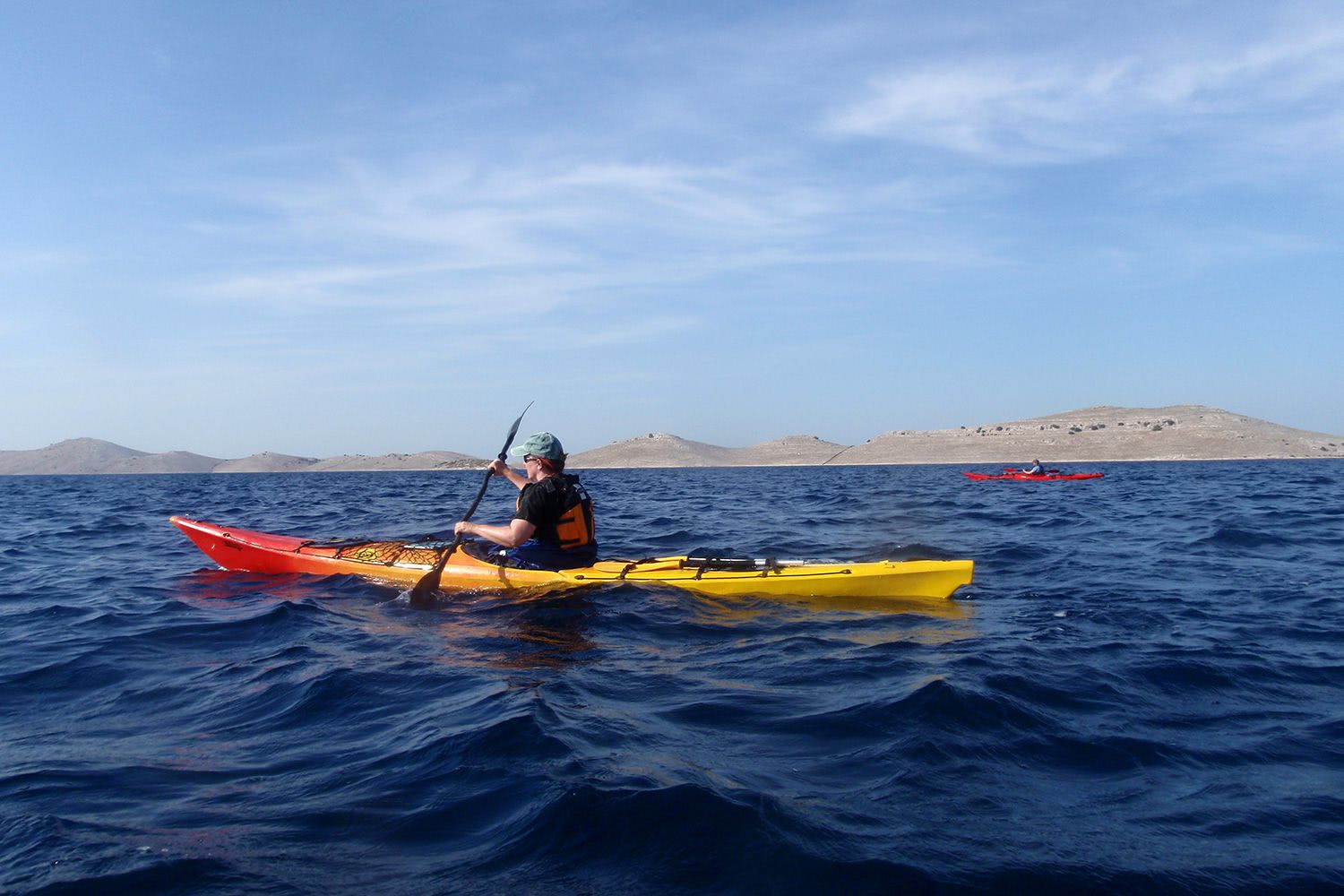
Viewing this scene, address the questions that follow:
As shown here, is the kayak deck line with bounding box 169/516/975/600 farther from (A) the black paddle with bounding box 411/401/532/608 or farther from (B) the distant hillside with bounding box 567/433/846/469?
(B) the distant hillside with bounding box 567/433/846/469

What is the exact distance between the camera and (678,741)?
13.1ft

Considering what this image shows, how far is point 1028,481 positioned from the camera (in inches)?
1287

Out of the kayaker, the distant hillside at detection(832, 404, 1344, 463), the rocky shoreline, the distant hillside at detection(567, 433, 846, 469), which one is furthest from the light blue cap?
the distant hillside at detection(567, 433, 846, 469)

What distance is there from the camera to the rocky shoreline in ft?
261

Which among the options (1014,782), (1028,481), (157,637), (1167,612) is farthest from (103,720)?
(1028,481)

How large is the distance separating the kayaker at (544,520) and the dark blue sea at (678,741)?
0.56 metres

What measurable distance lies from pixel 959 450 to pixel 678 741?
312 feet

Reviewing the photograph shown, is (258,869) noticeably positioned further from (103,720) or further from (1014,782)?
(1014,782)

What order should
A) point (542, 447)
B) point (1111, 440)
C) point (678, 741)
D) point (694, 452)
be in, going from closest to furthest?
point (678, 741), point (542, 447), point (1111, 440), point (694, 452)

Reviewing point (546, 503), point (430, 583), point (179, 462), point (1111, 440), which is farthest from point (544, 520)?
point (179, 462)

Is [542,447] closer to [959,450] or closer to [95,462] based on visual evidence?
[959,450]

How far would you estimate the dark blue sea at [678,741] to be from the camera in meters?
2.83

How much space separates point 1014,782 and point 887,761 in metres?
0.51

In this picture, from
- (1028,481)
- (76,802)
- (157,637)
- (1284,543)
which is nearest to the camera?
(76,802)
